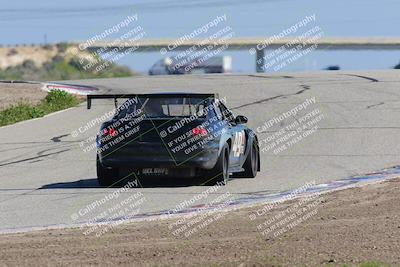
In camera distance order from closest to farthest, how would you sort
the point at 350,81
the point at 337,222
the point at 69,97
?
the point at 337,222, the point at 69,97, the point at 350,81

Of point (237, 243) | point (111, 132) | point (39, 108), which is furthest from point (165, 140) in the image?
point (39, 108)

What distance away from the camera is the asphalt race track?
14492mm

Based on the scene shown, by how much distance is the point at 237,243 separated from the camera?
997 centimetres

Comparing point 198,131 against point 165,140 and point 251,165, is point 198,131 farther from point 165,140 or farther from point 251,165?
point 251,165

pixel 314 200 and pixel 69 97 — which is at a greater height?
pixel 314 200

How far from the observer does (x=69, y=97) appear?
105 feet

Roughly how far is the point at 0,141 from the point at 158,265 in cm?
1499

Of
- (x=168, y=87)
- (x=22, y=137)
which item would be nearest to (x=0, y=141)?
(x=22, y=137)

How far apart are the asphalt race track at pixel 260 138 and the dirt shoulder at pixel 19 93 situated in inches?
88.1

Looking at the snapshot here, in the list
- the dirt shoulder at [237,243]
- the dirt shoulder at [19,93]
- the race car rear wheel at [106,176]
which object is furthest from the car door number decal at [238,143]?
the dirt shoulder at [19,93]

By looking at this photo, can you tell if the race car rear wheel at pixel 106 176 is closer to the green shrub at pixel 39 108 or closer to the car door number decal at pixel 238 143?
the car door number decal at pixel 238 143

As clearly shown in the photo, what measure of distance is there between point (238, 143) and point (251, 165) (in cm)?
56

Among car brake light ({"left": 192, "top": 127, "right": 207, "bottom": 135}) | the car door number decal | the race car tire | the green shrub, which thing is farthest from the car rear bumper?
the green shrub

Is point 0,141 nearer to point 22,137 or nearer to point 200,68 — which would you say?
point 22,137
